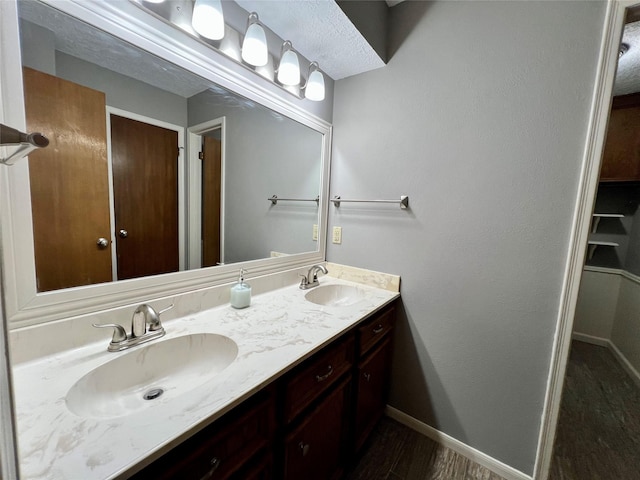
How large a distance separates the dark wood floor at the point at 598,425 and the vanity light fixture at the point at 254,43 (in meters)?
2.42

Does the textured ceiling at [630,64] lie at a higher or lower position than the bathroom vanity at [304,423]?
higher

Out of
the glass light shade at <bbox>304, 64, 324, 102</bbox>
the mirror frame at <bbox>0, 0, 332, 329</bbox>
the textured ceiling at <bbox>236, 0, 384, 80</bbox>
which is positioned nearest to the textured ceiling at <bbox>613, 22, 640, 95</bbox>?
the textured ceiling at <bbox>236, 0, 384, 80</bbox>

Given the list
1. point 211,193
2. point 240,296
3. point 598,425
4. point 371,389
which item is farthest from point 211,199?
point 598,425

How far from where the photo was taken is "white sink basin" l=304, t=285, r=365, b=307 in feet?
5.14

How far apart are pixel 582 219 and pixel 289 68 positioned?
4.92 ft

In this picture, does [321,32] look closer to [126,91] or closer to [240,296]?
[126,91]

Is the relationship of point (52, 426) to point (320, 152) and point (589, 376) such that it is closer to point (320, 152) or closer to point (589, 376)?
point (320, 152)

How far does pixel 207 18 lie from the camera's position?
97cm

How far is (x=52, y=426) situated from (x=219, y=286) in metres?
0.70

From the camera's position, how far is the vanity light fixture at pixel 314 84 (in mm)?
1444

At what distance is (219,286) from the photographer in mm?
1201

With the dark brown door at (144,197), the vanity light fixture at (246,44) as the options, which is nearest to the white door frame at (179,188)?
the dark brown door at (144,197)

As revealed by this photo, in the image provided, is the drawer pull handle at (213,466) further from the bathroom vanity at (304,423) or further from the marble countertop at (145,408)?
the marble countertop at (145,408)

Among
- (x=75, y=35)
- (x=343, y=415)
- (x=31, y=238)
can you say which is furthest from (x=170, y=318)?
(x=75, y=35)
